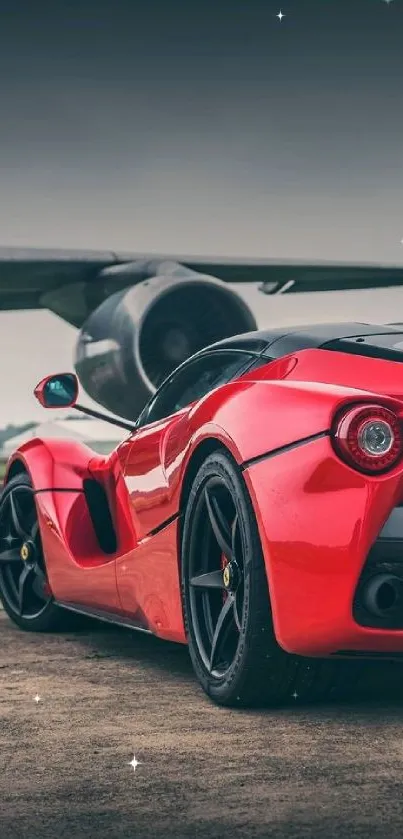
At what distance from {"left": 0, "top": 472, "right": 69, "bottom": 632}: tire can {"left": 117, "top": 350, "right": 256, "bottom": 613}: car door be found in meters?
0.80

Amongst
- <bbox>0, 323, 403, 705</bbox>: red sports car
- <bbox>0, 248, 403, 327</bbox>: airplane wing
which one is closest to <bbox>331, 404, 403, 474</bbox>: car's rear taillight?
<bbox>0, 323, 403, 705</bbox>: red sports car

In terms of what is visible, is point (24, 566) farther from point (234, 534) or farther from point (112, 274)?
point (112, 274)

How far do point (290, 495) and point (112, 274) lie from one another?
1053cm

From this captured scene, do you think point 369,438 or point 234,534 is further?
point 234,534

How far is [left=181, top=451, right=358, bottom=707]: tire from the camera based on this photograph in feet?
10.2

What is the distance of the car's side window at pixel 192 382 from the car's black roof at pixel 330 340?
9 cm

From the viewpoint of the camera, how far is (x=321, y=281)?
55.2 ft

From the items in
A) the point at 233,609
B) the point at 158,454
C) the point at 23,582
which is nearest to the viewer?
the point at 233,609

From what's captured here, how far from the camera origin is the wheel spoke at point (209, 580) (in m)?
3.34

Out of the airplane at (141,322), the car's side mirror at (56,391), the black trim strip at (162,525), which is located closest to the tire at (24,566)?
the car's side mirror at (56,391)

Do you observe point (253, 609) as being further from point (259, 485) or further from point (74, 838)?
point (74, 838)

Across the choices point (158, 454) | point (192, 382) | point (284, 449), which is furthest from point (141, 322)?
point (284, 449)

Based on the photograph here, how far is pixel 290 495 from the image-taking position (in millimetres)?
2975

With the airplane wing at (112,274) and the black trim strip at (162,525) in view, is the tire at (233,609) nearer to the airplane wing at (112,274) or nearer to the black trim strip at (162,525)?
the black trim strip at (162,525)
